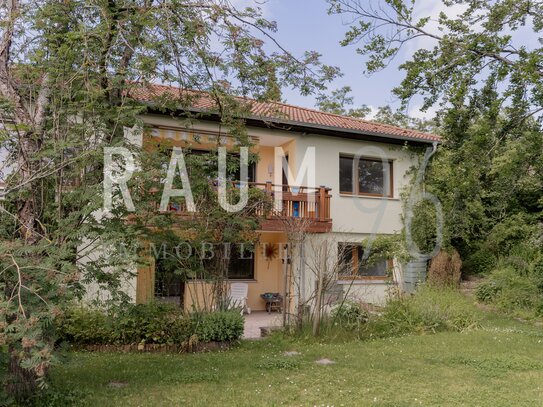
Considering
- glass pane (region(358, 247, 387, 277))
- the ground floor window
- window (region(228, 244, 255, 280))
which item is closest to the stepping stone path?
the ground floor window

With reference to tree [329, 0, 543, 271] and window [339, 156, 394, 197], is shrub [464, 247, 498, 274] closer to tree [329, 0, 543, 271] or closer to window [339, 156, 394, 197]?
window [339, 156, 394, 197]

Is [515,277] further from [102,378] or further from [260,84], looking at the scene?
[102,378]

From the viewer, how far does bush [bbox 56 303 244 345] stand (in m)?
9.09

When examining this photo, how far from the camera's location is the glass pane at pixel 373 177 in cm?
1744

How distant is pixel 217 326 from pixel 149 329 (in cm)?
131

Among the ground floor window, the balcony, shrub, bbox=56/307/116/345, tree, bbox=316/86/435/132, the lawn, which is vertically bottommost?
the lawn

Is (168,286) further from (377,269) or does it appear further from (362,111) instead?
(362,111)

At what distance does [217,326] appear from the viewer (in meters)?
9.48

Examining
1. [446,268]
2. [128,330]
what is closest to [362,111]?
[446,268]

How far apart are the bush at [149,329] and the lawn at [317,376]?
0.44m

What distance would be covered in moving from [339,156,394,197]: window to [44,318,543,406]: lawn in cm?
810

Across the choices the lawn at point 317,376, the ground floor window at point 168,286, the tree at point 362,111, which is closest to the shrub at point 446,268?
the lawn at point 317,376

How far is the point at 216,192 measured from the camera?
977 centimetres

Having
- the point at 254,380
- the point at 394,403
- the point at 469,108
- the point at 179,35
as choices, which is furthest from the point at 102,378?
the point at 469,108
